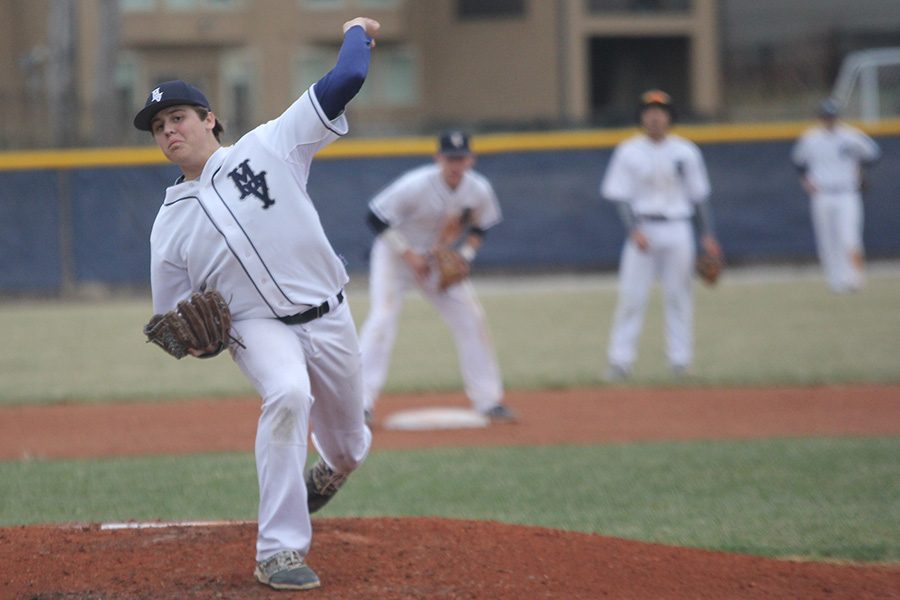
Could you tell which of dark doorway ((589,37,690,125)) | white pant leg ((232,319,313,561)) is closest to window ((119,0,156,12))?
dark doorway ((589,37,690,125))

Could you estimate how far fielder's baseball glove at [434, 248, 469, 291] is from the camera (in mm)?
8164

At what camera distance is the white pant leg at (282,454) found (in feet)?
14.2

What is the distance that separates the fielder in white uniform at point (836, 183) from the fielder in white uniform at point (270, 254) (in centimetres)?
1199

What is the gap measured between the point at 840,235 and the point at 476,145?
550cm

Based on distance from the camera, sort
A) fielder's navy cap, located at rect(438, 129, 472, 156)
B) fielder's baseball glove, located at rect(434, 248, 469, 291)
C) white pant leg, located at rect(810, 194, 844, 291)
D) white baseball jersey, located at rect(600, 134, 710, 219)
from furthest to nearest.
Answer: white pant leg, located at rect(810, 194, 844, 291) < white baseball jersey, located at rect(600, 134, 710, 219) < fielder's baseball glove, located at rect(434, 248, 469, 291) < fielder's navy cap, located at rect(438, 129, 472, 156)

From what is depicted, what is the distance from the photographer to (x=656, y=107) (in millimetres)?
10047

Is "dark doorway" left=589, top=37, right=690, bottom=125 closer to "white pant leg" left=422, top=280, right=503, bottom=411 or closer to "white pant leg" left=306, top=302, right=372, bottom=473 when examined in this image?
"white pant leg" left=422, top=280, right=503, bottom=411

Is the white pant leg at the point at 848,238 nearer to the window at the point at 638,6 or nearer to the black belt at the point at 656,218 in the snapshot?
the black belt at the point at 656,218

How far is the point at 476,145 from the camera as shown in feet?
60.9

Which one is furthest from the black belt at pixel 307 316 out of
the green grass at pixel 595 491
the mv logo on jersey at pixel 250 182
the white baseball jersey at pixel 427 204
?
the white baseball jersey at pixel 427 204

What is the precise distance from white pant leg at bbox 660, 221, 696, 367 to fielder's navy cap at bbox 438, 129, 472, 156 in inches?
106

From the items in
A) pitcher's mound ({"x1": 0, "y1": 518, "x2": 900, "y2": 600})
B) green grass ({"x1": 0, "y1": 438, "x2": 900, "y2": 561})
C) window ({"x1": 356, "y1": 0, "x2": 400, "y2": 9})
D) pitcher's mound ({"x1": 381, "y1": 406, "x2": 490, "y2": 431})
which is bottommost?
pitcher's mound ({"x1": 381, "y1": 406, "x2": 490, "y2": 431})

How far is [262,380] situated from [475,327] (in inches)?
161

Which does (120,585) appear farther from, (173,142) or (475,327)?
(475,327)
